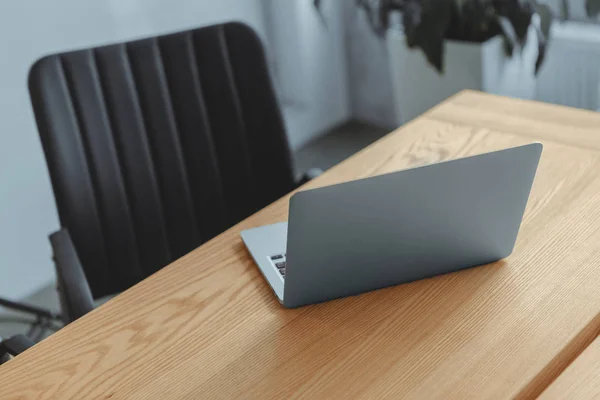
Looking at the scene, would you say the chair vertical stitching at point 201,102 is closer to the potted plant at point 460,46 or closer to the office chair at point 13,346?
the office chair at point 13,346

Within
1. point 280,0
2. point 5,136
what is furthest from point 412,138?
point 280,0

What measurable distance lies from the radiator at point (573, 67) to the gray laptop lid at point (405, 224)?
1.87 metres

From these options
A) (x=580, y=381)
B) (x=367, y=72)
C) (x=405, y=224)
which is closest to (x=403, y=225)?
(x=405, y=224)

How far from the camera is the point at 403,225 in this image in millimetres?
1044

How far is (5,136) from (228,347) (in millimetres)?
1586

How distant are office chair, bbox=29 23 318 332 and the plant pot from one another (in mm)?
1227

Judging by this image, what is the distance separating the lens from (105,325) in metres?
1.10

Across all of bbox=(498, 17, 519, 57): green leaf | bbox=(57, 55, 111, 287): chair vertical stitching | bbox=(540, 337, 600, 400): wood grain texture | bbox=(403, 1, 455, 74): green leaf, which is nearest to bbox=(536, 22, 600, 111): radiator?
bbox=(498, 17, 519, 57): green leaf

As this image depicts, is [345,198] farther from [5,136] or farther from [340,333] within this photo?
[5,136]

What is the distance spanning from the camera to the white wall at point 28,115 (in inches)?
91.9

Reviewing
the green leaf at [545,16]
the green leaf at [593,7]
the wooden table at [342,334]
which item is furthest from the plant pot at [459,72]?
the wooden table at [342,334]

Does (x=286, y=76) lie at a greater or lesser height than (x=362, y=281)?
lesser

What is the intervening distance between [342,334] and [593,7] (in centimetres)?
185

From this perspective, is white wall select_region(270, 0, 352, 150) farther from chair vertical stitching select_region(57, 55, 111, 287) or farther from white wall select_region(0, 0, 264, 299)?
chair vertical stitching select_region(57, 55, 111, 287)
